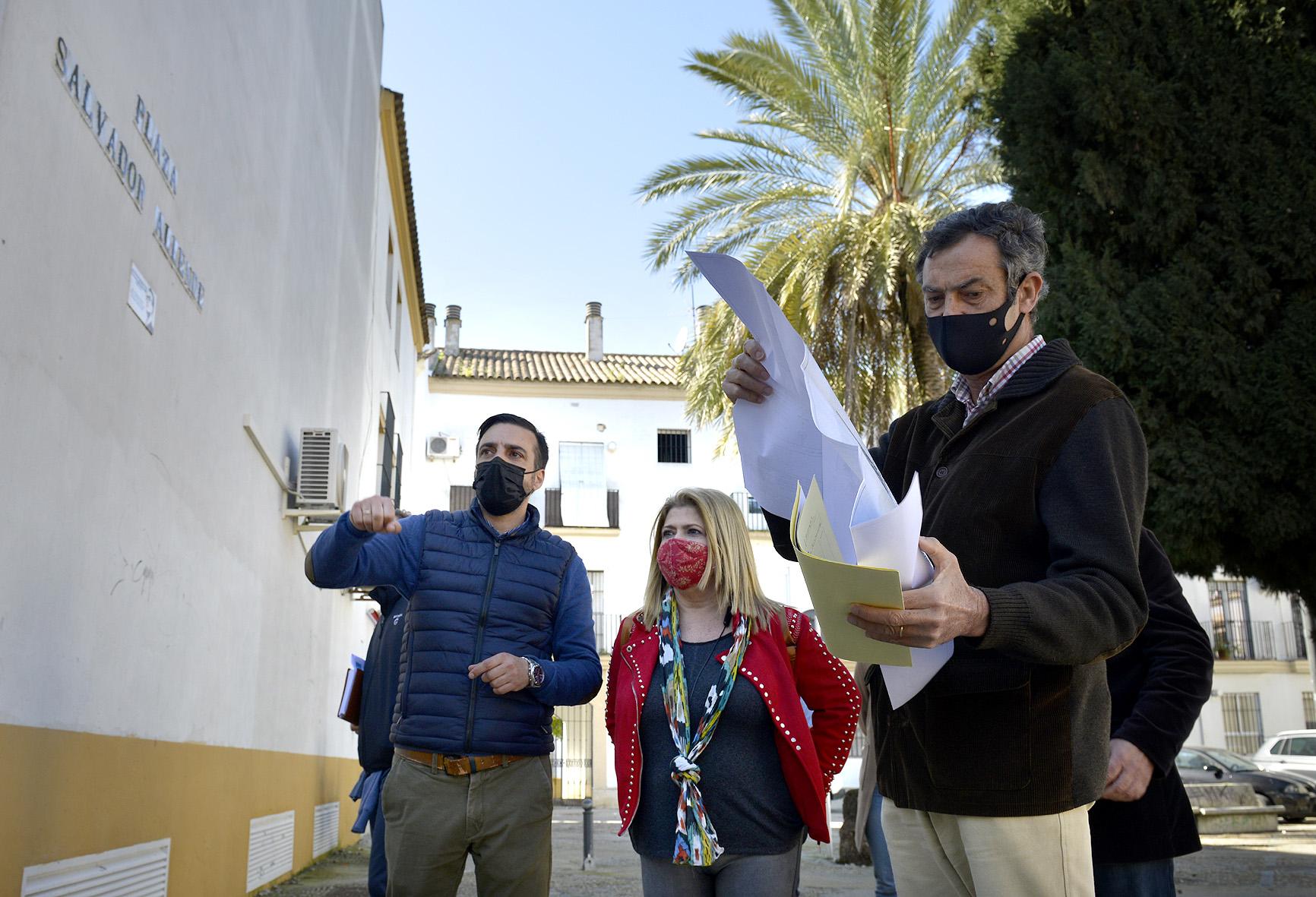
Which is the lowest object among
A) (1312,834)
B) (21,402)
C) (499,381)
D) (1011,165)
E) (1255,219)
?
(1312,834)

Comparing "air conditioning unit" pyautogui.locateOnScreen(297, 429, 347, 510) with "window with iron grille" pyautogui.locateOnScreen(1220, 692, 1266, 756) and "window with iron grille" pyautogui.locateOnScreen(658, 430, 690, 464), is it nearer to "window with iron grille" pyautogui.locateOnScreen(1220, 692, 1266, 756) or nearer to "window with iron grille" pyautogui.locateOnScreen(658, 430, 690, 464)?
"window with iron grille" pyautogui.locateOnScreen(658, 430, 690, 464)

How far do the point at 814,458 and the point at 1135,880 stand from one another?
61.8 inches

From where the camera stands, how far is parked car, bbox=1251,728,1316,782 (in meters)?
21.2

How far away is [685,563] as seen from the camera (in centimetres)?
374

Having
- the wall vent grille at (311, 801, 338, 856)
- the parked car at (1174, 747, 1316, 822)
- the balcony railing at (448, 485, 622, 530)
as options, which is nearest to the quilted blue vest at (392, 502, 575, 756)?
the wall vent grille at (311, 801, 338, 856)

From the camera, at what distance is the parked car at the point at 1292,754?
21219 millimetres

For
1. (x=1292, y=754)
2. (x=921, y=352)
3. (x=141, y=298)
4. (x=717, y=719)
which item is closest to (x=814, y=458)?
(x=717, y=719)

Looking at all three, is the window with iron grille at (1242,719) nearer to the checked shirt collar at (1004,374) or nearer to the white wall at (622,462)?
the white wall at (622,462)

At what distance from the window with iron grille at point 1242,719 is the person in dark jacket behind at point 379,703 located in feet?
111

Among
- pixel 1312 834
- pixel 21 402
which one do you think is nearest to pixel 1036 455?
pixel 21 402

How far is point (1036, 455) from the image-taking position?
2.01 meters

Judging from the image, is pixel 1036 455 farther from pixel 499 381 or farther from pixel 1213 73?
pixel 499 381

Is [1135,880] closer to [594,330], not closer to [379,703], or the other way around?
[379,703]

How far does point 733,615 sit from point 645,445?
97.6ft
